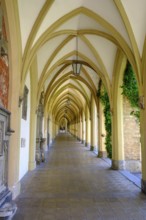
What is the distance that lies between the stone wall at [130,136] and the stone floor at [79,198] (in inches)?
51.5

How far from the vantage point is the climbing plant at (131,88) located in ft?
24.3

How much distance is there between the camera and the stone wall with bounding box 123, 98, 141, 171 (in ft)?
26.5

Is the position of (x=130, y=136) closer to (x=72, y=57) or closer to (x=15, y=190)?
(x=72, y=57)

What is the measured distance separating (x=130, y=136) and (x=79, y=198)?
165 inches

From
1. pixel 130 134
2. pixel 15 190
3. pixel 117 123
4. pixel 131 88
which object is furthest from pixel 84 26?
pixel 15 190

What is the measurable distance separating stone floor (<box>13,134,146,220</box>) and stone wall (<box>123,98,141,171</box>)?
4.30ft

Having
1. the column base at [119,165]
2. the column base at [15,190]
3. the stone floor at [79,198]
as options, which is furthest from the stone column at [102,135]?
the column base at [15,190]

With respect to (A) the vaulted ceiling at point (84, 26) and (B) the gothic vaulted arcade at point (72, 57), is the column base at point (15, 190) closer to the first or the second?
(B) the gothic vaulted arcade at point (72, 57)

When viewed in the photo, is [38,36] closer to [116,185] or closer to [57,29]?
[57,29]

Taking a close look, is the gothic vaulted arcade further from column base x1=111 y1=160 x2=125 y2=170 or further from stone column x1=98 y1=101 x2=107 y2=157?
stone column x1=98 y1=101 x2=107 y2=157

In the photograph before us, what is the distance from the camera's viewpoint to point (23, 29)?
203 inches

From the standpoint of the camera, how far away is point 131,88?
7.43 metres

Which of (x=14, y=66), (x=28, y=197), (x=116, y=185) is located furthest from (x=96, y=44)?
(x=28, y=197)

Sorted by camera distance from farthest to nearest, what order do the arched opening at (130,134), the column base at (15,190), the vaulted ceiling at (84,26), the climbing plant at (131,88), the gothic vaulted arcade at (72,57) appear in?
the arched opening at (130,134), the climbing plant at (131,88), the vaulted ceiling at (84,26), the gothic vaulted arcade at (72,57), the column base at (15,190)
